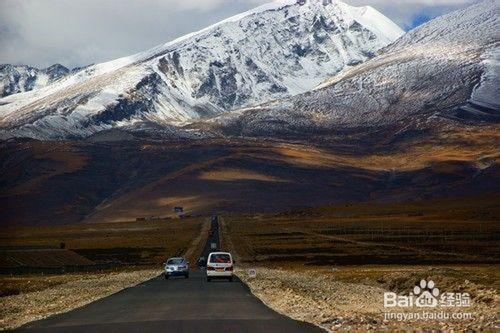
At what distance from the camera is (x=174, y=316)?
33.2 metres

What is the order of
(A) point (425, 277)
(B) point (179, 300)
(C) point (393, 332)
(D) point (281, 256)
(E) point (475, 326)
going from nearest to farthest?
(C) point (393, 332) → (E) point (475, 326) → (B) point (179, 300) → (A) point (425, 277) → (D) point (281, 256)

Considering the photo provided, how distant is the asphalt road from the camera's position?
2891cm

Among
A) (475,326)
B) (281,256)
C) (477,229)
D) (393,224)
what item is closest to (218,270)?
(475,326)

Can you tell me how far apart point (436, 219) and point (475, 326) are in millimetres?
165358

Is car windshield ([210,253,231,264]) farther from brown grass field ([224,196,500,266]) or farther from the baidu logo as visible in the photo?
brown grass field ([224,196,500,266])

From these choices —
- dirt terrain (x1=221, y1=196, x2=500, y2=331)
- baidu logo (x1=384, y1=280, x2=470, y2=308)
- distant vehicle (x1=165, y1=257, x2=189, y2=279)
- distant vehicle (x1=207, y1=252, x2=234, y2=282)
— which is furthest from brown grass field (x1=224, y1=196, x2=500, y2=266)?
baidu logo (x1=384, y1=280, x2=470, y2=308)

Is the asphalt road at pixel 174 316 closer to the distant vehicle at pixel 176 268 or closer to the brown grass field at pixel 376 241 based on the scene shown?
the distant vehicle at pixel 176 268

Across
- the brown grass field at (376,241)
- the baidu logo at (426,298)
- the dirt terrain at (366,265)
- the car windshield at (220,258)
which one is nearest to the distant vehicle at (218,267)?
the car windshield at (220,258)

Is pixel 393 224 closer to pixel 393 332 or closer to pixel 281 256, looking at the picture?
pixel 281 256

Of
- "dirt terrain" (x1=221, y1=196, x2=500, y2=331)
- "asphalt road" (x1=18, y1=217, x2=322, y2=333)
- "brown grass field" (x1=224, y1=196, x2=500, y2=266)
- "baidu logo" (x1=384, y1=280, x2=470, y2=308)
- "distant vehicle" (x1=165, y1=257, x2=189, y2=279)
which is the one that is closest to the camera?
"asphalt road" (x1=18, y1=217, x2=322, y2=333)

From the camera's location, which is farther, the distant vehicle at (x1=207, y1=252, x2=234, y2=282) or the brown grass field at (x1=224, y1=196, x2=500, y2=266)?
the brown grass field at (x1=224, y1=196, x2=500, y2=266)

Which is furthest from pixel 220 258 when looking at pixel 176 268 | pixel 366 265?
pixel 366 265

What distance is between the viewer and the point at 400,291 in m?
49.4

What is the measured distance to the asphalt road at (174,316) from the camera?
28906mm
